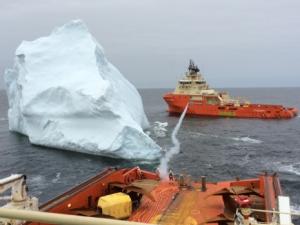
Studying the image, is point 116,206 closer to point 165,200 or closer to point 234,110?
point 165,200

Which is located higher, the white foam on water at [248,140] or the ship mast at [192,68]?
the ship mast at [192,68]

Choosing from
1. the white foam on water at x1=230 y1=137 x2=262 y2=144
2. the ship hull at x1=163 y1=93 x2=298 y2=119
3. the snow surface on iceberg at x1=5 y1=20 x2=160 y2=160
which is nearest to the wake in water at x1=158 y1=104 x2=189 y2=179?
the snow surface on iceberg at x1=5 y1=20 x2=160 y2=160

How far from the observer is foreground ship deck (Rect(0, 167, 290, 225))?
11.7 metres

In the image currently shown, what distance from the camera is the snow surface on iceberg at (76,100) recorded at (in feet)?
97.5

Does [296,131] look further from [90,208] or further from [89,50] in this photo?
[90,208]

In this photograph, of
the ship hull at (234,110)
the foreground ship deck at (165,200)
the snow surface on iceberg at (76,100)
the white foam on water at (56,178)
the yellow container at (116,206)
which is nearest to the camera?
the foreground ship deck at (165,200)

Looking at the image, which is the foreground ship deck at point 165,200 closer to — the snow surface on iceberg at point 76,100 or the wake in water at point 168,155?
the wake in water at point 168,155

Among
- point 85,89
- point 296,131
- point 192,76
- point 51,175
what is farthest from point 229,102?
point 51,175

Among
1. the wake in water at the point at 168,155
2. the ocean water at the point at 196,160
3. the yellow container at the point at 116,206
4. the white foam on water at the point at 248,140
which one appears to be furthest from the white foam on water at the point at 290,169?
the yellow container at the point at 116,206

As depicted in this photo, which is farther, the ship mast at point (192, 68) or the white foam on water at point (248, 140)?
the ship mast at point (192, 68)

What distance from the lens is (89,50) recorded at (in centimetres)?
3612

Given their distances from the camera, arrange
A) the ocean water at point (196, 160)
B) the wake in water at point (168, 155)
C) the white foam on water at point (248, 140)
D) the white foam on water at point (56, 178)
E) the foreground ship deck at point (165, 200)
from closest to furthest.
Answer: the foreground ship deck at point (165, 200) < the white foam on water at point (56, 178) < the ocean water at point (196, 160) < the wake in water at point (168, 155) < the white foam on water at point (248, 140)

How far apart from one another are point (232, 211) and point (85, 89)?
2064 cm

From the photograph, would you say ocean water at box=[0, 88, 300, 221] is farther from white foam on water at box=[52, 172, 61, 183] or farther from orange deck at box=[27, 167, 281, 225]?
orange deck at box=[27, 167, 281, 225]
